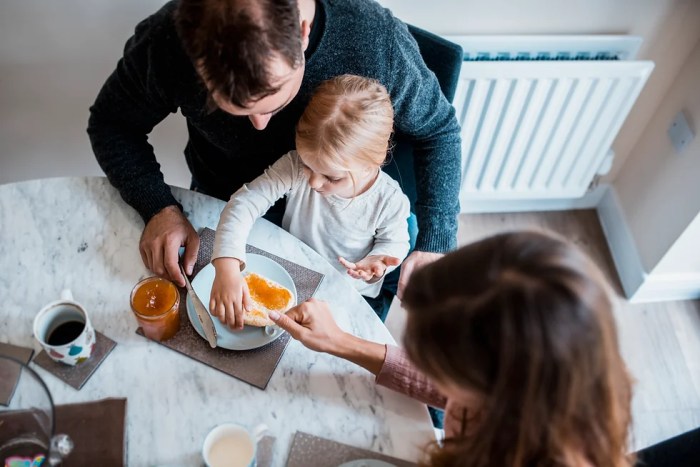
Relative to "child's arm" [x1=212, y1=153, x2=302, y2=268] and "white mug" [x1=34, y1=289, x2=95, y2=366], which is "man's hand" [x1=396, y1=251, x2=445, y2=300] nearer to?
"child's arm" [x1=212, y1=153, x2=302, y2=268]

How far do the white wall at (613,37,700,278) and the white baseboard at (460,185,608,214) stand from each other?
0.45 ft

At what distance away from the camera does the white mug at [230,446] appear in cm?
83

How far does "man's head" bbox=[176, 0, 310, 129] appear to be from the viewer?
2.69 feet

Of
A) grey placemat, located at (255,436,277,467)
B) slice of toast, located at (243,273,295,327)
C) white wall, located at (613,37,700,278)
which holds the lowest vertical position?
white wall, located at (613,37,700,278)

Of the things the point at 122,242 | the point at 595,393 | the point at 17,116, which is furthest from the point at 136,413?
the point at 17,116

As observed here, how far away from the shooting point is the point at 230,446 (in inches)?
33.2

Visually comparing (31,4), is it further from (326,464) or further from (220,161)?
(326,464)

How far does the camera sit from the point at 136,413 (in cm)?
91

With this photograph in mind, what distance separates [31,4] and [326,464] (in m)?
1.25

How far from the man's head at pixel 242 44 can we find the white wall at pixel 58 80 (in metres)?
0.68

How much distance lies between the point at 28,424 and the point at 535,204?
6.35ft

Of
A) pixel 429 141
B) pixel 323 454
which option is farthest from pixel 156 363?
pixel 429 141

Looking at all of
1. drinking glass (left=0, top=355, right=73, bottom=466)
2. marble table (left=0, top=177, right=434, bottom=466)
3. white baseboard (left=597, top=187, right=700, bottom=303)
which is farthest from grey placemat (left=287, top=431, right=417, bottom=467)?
white baseboard (left=597, top=187, right=700, bottom=303)

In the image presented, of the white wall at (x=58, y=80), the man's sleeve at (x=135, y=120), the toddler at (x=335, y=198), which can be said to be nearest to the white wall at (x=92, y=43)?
the white wall at (x=58, y=80)
